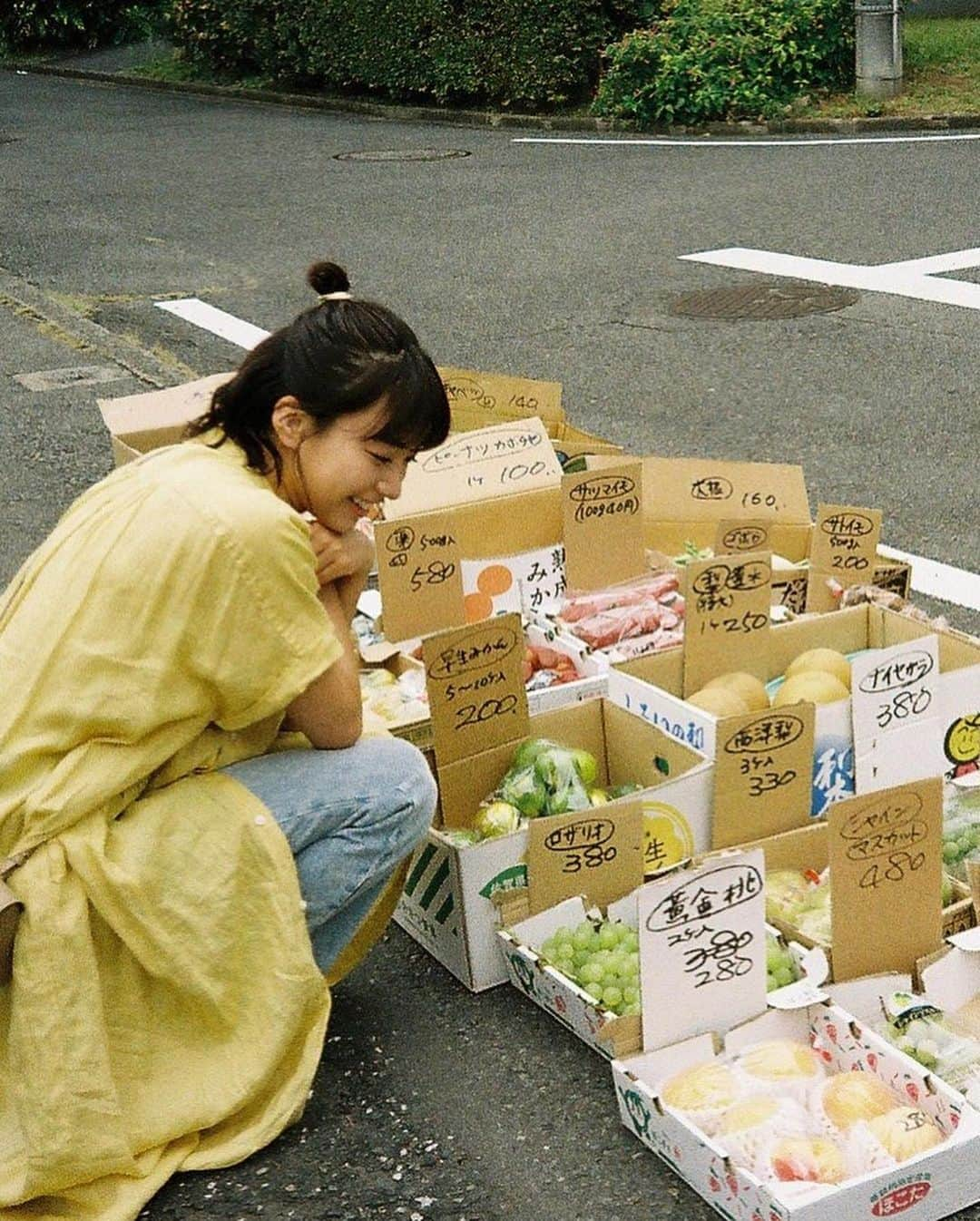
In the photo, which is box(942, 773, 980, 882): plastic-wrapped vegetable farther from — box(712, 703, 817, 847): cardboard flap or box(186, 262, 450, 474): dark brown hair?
box(186, 262, 450, 474): dark brown hair

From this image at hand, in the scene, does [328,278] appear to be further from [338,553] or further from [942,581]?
[942,581]

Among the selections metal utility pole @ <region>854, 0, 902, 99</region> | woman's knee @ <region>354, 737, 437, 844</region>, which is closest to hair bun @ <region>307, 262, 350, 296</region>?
woman's knee @ <region>354, 737, 437, 844</region>

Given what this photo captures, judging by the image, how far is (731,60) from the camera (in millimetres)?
15094

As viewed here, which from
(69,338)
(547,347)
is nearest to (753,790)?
(547,347)

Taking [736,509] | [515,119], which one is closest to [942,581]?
[736,509]

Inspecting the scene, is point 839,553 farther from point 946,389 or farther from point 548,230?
point 548,230

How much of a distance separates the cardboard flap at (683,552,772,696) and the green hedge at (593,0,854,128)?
38.5 ft

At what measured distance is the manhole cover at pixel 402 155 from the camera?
47.7 feet

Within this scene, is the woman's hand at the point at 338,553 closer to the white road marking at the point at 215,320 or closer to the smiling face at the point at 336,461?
the smiling face at the point at 336,461

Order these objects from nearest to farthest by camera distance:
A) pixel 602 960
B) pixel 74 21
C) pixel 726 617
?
pixel 602 960 → pixel 726 617 → pixel 74 21

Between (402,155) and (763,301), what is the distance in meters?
6.85

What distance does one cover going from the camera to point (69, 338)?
8688 millimetres

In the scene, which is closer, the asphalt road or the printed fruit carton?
the printed fruit carton

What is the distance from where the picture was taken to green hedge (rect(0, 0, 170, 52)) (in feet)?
85.7
